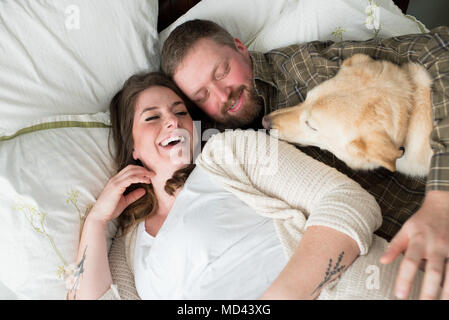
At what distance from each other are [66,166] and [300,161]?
1.03 m

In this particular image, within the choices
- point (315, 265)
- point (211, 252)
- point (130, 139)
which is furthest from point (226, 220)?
point (130, 139)

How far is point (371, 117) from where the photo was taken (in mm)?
1188

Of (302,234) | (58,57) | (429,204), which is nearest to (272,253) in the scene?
(302,234)

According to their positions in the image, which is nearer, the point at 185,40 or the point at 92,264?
the point at 92,264

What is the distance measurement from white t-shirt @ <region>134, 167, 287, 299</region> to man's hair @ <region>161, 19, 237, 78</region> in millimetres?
760

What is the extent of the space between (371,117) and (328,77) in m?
0.44

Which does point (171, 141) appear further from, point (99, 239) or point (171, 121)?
point (99, 239)

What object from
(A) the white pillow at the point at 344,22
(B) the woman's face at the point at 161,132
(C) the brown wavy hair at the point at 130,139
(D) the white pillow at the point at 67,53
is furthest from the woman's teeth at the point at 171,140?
(A) the white pillow at the point at 344,22

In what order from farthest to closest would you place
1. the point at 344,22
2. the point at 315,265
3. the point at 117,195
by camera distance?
the point at 344,22 → the point at 117,195 → the point at 315,265

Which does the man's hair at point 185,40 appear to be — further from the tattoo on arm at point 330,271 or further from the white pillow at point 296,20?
the tattoo on arm at point 330,271

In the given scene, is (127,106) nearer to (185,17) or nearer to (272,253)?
(185,17)

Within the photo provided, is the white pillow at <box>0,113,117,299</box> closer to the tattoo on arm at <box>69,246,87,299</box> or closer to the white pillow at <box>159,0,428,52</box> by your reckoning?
the tattoo on arm at <box>69,246,87,299</box>

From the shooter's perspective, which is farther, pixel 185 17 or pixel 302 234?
pixel 185 17
